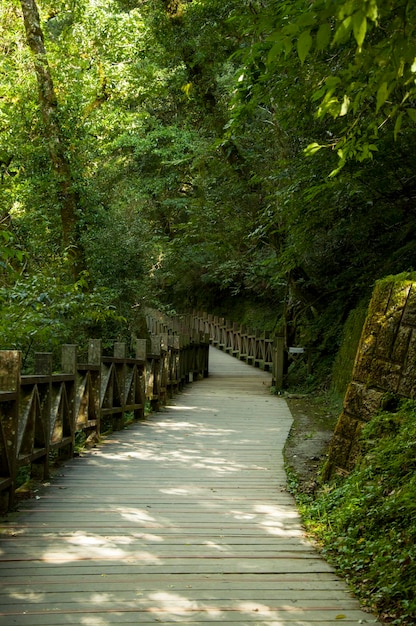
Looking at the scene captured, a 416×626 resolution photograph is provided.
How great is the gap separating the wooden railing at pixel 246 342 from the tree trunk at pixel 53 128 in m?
5.29

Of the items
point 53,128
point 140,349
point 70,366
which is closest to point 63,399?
point 70,366

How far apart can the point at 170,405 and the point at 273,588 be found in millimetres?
9787

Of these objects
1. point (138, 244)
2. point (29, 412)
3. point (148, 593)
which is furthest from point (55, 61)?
point (148, 593)

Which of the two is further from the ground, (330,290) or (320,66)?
(320,66)

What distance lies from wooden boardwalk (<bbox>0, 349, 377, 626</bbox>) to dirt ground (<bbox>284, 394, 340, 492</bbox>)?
24 cm

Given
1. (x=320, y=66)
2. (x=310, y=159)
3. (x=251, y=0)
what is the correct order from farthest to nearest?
(x=251, y=0)
(x=310, y=159)
(x=320, y=66)

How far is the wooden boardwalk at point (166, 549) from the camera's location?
12.0 ft

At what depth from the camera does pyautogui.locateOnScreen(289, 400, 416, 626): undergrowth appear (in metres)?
3.89

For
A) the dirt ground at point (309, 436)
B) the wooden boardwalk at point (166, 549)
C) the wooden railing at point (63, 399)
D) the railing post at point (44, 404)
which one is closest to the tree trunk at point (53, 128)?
the wooden railing at point (63, 399)

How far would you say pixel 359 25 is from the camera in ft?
8.21

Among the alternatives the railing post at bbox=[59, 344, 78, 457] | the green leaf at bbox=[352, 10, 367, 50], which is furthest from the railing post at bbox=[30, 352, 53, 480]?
the green leaf at bbox=[352, 10, 367, 50]

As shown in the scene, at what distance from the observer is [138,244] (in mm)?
17922

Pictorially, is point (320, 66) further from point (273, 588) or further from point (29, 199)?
point (29, 199)

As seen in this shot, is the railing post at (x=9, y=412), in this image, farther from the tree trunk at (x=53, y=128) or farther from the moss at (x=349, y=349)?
the tree trunk at (x=53, y=128)
